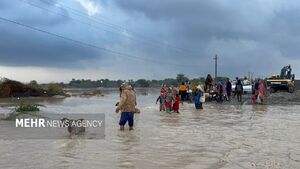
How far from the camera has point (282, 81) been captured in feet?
168

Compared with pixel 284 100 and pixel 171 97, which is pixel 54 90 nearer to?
pixel 284 100

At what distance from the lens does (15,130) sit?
15422mm

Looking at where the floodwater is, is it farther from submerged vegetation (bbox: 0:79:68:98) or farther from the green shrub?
the green shrub

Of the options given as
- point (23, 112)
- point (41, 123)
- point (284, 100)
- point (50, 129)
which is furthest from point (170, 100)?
point (284, 100)

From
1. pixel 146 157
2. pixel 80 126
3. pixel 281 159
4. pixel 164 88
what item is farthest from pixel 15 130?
pixel 164 88

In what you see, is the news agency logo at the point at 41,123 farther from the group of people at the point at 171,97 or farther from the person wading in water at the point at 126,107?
the person wading in water at the point at 126,107

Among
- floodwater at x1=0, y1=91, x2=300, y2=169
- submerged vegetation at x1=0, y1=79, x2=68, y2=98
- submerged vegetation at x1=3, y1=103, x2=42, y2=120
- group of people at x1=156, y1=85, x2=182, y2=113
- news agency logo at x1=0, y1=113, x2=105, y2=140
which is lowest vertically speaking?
floodwater at x1=0, y1=91, x2=300, y2=169

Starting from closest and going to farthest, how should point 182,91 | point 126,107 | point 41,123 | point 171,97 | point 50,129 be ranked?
1. point 126,107
2. point 50,129
3. point 41,123
4. point 171,97
5. point 182,91

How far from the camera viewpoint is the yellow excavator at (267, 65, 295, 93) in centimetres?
5138

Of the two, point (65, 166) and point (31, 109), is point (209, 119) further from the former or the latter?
point (65, 166)

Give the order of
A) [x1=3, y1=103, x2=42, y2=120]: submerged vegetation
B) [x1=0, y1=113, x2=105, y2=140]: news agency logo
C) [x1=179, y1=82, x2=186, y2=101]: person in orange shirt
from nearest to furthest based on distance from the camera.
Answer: [x1=0, y1=113, x2=105, y2=140]: news agency logo, [x1=3, y1=103, x2=42, y2=120]: submerged vegetation, [x1=179, y1=82, x2=186, y2=101]: person in orange shirt

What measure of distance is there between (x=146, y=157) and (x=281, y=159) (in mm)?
2972

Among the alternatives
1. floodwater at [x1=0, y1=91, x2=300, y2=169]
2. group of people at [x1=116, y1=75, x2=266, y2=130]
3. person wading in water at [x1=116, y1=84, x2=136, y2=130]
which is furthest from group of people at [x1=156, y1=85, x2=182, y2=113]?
person wading in water at [x1=116, y1=84, x2=136, y2=130]

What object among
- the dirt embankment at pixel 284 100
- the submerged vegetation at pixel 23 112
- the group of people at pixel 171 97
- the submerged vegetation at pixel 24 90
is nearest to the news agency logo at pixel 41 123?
the submerged vegetation at pixel 23 112
